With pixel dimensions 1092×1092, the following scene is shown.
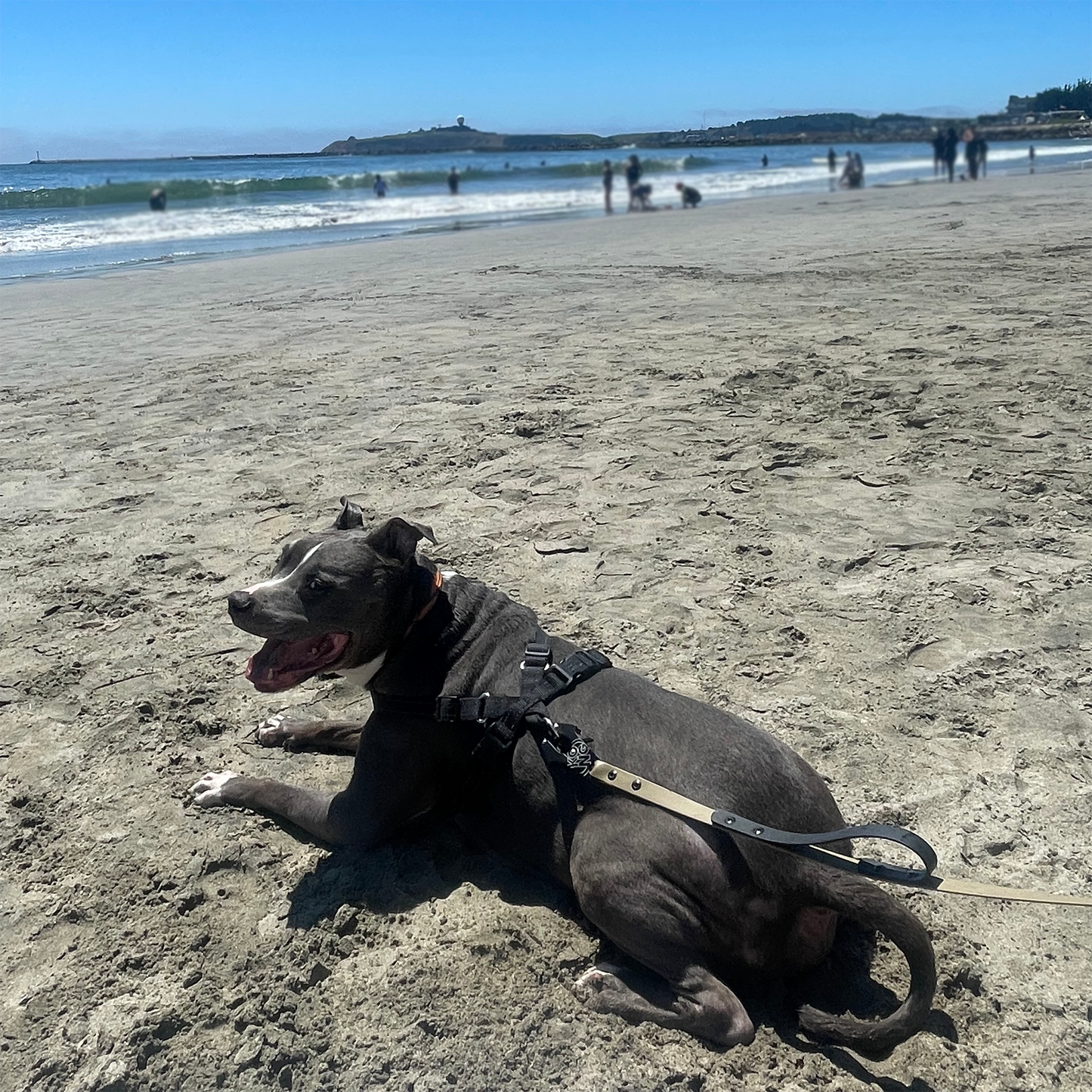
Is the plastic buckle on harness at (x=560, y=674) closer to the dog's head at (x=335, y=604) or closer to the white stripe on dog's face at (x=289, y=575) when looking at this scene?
the dog's head at (x=335, y=604)

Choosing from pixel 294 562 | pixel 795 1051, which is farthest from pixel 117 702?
pixel 795 1051

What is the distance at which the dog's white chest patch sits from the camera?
3443 mm

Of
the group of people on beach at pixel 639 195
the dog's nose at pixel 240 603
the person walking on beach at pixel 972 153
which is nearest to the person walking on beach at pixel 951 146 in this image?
the person walking on beach at pixel 972 153

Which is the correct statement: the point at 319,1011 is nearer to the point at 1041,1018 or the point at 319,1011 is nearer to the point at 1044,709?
the point at 1041,1018

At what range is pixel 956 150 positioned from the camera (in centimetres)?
3684

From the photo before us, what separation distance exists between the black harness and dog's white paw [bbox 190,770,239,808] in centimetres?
73

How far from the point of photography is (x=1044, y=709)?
3.79 meters

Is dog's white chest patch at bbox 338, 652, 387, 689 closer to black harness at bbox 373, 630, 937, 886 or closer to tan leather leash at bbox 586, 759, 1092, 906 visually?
black harness at bbox 373, 630, 937, 886

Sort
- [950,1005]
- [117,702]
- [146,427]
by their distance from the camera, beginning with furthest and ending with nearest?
1. [146,427]
2. [117,702]
3. [950,1005]

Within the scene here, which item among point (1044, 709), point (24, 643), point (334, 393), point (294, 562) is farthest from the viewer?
point (334, 393)

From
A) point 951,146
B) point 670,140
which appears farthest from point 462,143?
point 951,146

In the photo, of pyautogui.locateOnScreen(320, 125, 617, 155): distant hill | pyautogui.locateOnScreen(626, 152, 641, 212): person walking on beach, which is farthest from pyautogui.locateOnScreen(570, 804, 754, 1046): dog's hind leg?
pyautogui.locateOnScreen(320, 125, 617, 155): distant hill

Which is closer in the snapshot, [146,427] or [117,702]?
[117,702]

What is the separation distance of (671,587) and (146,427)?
16.3ft
